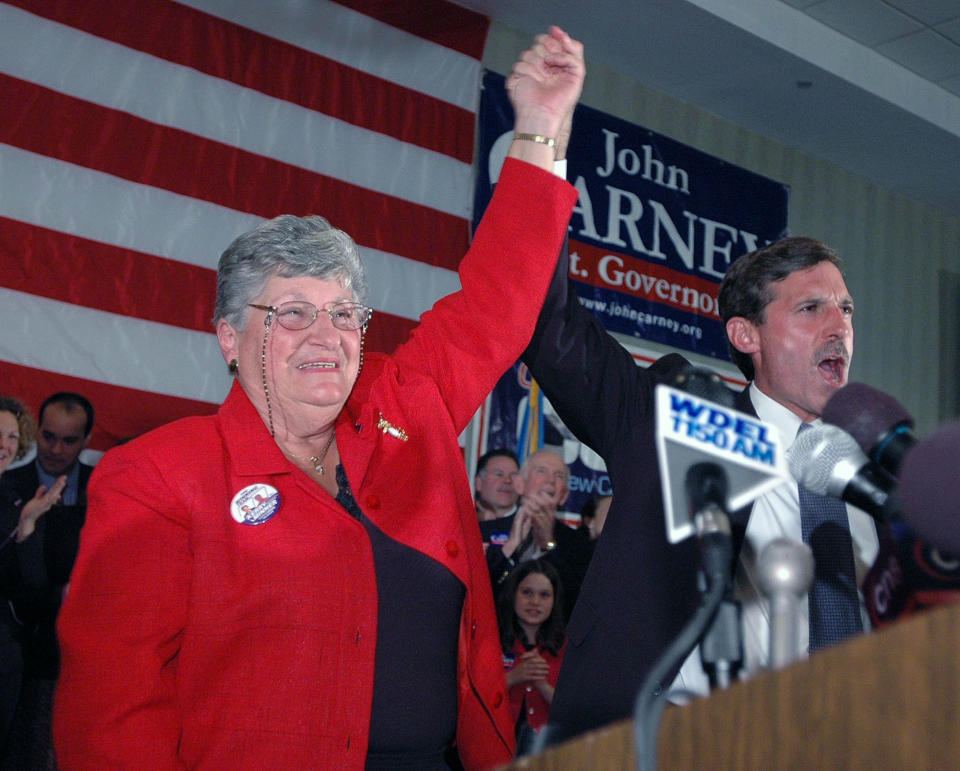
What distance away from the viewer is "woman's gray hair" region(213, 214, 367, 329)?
163 centimetres

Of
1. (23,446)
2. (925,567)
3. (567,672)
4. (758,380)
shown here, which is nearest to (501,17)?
(23,446)

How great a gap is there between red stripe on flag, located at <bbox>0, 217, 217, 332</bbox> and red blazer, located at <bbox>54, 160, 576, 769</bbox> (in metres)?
2.62

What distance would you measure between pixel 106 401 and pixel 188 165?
102cm

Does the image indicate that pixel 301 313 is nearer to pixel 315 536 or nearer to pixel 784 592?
pixel 315 536

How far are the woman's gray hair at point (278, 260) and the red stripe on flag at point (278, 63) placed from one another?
293 cm

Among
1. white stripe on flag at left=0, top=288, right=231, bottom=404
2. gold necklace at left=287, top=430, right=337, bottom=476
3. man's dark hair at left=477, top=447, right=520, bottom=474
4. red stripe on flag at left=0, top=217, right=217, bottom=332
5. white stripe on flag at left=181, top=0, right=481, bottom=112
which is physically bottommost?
gold necklace at left=287, top=430, right=337, bottom=476

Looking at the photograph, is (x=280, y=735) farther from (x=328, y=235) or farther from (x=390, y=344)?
(x=390, y=344)

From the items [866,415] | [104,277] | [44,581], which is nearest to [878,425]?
[866,415]

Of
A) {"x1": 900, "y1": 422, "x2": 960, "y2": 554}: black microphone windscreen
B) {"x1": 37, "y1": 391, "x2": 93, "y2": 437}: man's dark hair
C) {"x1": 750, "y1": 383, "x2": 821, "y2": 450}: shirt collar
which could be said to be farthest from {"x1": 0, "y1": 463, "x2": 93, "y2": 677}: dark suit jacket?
{"x1": 900, "y1": 422, "x2": 960, "y2": 554}: black microphone windscreen

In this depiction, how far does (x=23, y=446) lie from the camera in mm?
3586

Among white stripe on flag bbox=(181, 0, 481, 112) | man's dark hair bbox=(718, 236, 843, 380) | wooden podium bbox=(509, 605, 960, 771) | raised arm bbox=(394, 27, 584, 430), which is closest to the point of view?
wooden podium bbox=(509, 605, 960, 771)

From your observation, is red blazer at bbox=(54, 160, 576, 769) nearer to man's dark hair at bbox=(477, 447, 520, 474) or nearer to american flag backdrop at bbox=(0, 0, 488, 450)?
american flag backdrop at bbox=(0, 0, 488, 450)

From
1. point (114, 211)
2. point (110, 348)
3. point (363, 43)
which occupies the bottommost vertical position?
point (110, 348)

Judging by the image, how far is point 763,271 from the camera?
1.91 metres
